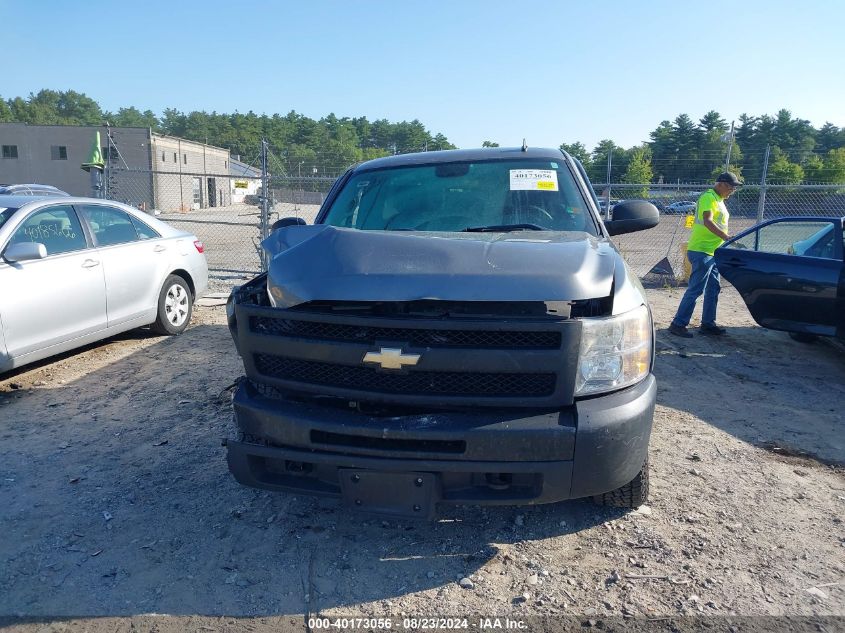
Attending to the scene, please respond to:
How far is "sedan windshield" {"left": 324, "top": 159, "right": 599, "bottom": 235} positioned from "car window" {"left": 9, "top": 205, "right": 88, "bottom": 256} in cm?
308

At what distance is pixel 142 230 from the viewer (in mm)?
6617

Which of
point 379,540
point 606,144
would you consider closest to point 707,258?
point 379,540

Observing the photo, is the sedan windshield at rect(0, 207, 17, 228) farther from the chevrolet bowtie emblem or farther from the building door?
the building door

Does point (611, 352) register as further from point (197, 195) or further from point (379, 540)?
point (197, 195)

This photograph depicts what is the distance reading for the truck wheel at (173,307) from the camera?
6711 mm

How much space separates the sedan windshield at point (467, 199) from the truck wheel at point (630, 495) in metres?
1.34

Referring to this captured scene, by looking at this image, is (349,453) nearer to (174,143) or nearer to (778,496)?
(778,496)

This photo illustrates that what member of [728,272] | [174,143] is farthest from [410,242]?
[174,143]

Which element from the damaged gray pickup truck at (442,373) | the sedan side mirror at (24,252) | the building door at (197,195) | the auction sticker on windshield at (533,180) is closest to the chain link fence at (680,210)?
the auction sticker on windshield at (533,180)

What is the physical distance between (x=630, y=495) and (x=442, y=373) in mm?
1307

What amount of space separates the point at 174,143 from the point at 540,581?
55475 millimetres

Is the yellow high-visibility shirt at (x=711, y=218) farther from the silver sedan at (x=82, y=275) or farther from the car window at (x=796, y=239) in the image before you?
the silver sedan at (x=82, y=275)

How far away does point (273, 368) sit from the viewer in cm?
275

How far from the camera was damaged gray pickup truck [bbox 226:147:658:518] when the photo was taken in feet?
7.82
